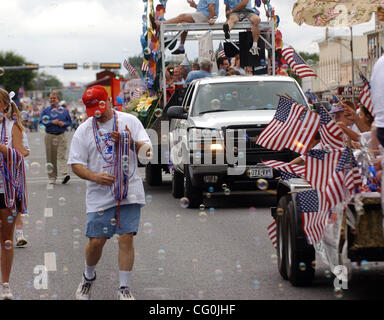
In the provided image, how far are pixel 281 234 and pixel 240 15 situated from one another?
1037 cm

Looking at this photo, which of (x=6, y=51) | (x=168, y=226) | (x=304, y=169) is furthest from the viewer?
(x=6, y=51)

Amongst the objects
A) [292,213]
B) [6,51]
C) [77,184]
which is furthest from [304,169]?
[6,51]

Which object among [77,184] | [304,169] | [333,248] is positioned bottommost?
[77,184]

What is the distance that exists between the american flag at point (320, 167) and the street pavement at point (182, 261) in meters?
0.69

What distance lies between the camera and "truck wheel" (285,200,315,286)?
724 centimetres

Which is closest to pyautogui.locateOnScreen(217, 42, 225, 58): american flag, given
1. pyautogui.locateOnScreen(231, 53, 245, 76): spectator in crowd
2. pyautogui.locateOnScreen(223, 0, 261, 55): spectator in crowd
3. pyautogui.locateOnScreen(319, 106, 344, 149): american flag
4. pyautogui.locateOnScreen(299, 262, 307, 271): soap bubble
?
pyautogui.locateOnScreen(231, 53, 245, 76): spectator in crowd

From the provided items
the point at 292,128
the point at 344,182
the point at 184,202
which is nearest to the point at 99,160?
the point at 292,128

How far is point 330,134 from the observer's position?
6.59m

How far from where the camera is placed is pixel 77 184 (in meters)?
20.0

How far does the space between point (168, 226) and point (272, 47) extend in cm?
597

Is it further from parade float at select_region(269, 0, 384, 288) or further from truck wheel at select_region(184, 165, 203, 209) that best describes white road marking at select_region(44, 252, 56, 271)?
truck wheel at select_region(184, 165, 203, 209)

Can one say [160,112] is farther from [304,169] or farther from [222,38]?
[304,169]

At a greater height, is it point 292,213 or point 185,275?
point 292,213

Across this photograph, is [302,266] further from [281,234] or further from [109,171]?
[109,171]
